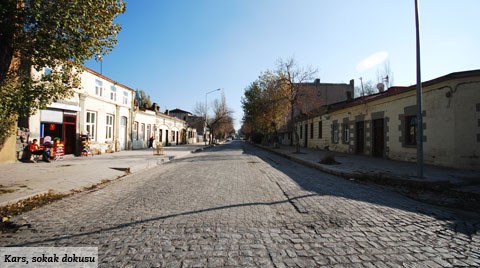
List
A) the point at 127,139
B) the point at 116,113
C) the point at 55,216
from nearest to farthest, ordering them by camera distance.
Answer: the point at 55,216
the point at 116,113
the point at 127,139

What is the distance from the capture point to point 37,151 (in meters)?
13.2

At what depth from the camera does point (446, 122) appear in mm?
11617

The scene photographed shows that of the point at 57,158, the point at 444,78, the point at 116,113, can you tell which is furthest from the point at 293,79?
the point at 57,158

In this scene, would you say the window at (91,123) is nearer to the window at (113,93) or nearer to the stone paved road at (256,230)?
the window at (113,93)

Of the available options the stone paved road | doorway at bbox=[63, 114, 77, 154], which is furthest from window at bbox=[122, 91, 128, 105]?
the stone paved road

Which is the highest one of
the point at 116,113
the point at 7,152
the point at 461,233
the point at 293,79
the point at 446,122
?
the point at 293,79

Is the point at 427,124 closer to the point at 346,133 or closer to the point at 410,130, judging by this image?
the point at 410,130

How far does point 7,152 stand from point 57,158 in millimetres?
2748

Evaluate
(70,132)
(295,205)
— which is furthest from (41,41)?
(70,132)

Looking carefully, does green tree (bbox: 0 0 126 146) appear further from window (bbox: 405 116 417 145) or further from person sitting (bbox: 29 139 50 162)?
window (bbox: 405 116 417 145)

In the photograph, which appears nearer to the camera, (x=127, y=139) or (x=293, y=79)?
(x=293, y=79)

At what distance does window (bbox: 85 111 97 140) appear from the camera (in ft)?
59.5

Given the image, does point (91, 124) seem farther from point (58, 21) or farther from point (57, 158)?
point (58, 21)

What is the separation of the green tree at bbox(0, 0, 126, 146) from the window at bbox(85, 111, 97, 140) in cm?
1246
